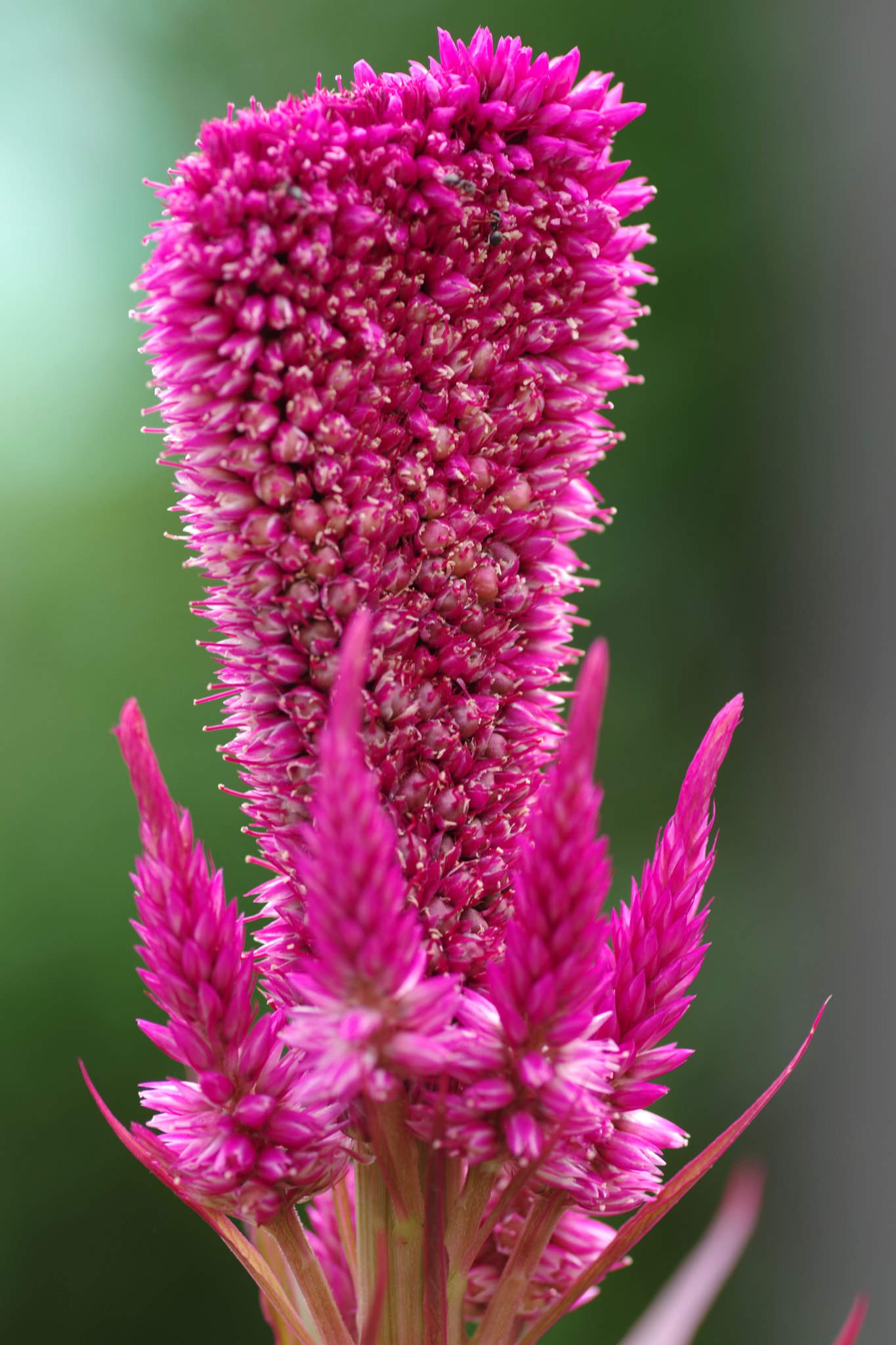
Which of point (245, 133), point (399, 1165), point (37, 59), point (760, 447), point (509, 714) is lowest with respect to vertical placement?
point (399, 1165)

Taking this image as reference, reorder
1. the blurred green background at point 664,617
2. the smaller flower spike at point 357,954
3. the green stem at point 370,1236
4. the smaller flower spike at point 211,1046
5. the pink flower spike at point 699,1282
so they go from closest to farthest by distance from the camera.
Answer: the smaller flower spike at point 357,954 < the smaller flower spike at point 211,1046 < the green stem at point 370,1236 < the pink flower spike at point 699,1282 < the blurred green background at point 664,617

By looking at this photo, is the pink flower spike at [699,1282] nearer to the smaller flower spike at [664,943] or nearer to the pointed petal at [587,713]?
the smaller flower spike at [664,943]

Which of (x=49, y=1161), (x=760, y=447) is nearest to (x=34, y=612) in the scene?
(x=49, y=1161)

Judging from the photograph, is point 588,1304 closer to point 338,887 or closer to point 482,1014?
point 482,1014

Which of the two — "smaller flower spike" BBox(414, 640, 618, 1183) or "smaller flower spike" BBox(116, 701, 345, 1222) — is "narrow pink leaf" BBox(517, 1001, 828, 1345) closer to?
"smaller flower spike" BBox(414, 640, 618, 1183)

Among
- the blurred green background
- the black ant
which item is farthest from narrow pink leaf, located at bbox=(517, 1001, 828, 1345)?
the blurred green background

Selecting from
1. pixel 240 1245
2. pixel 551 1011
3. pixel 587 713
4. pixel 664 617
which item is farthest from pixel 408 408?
pixel 664 617

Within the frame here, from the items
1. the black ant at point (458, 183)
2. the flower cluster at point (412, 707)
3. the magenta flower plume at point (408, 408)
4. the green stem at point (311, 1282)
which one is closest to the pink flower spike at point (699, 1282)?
the flower cluster at point (412, 707)
